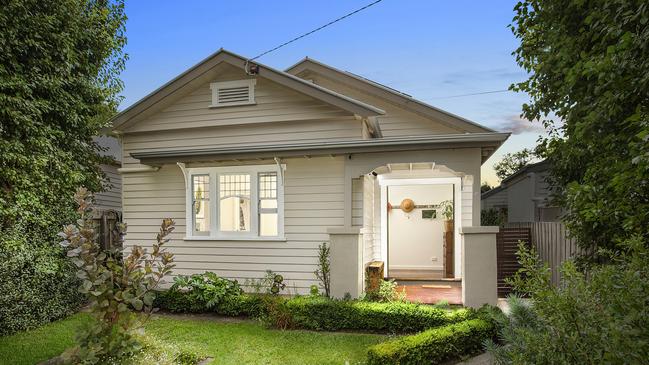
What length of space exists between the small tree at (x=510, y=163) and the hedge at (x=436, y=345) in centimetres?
2762

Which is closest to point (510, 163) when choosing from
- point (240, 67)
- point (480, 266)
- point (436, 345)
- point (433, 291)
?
point (433, 291)

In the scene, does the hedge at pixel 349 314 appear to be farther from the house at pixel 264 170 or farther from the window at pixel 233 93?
the window at pixel 233 93

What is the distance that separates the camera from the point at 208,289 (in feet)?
26.2

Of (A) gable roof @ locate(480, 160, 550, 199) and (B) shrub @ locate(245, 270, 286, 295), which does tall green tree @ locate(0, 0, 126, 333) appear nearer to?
(B) shrub @ locate(245, 270, 286, 295)

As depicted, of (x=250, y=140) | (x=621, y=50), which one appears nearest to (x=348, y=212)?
(x=250, y=140)

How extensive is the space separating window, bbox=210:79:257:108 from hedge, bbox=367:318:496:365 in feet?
20.7

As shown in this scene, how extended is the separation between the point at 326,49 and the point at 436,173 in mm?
14106

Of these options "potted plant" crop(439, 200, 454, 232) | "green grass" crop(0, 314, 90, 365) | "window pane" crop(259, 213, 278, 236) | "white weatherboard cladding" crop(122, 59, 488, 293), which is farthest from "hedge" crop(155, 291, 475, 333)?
"potted plant" crop(439, 200, 454, 232)

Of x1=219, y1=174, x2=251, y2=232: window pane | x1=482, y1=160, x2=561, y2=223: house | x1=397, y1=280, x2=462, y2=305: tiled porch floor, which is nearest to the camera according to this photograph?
x1=397, y1=280, x2=462, y2=305: tiled porch floor

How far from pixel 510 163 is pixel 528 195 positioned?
56.3ft

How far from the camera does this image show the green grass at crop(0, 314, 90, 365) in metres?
5.74

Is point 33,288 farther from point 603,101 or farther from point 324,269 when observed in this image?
point 603,101

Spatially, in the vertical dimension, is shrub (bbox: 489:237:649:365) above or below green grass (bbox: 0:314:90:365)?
above

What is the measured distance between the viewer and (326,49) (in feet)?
72.6
